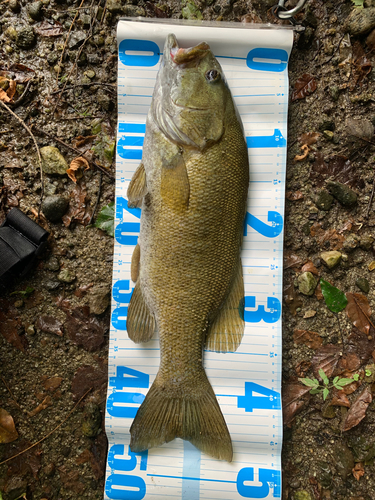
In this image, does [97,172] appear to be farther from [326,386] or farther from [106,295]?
[326,386]

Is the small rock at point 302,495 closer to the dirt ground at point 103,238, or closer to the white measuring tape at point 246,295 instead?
the dirt ground at point 103,238

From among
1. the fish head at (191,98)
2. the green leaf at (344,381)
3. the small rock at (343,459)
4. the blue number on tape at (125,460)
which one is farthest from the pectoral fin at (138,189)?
the small rock at (343,459)


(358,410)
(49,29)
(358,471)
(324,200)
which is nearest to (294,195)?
(324,200)

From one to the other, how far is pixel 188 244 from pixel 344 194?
1.11 metres

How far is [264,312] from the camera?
1.98m

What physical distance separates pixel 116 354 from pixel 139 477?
29.6 inches

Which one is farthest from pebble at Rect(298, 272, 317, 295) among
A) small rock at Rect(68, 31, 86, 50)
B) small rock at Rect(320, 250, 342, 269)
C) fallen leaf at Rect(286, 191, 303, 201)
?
small rock at Rect(68, 31, 86, 50)

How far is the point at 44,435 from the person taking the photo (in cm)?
197

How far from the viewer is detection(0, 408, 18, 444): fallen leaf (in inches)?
76.0

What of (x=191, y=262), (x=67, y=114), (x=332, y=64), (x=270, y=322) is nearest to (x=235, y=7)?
(x=332, y=64)

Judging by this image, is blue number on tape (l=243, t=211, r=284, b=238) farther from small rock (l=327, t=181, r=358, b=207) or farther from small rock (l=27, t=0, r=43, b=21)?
small rock (l=27, t=0, r=43, b=21)

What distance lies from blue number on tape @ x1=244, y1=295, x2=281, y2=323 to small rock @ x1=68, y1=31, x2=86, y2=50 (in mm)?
2019

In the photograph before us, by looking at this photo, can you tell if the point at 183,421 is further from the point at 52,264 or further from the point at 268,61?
the point at 268,61

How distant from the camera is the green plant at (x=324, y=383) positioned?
1.93m
